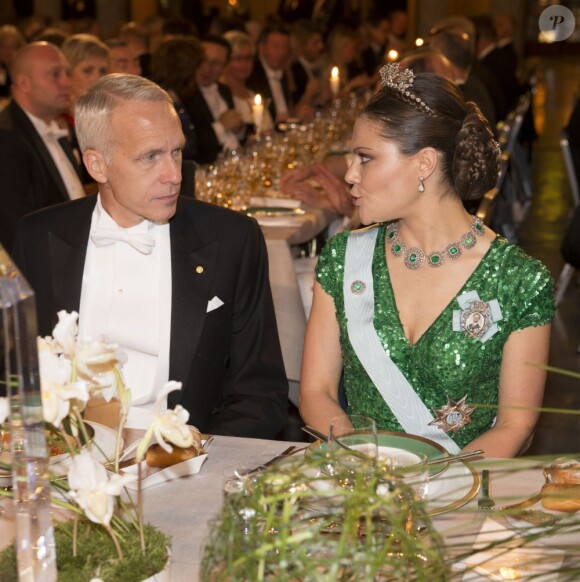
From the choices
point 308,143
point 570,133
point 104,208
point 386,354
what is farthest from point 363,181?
point 570,133

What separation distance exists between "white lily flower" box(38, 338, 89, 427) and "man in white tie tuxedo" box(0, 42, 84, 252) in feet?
11.1

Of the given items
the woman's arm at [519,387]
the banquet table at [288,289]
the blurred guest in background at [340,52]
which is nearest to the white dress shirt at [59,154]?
the banquet table at [288,289]

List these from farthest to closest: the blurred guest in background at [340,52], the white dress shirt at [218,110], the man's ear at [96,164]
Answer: the blurred guest in background at [340,52]
the white dress shirt at [218,110]
the man's ear at [96,164]

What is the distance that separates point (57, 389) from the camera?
4.10ft

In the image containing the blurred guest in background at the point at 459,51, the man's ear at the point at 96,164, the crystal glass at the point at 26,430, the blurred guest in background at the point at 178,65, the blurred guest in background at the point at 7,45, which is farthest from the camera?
the blurred guest in background at the point at 7,45

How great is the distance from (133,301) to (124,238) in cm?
17

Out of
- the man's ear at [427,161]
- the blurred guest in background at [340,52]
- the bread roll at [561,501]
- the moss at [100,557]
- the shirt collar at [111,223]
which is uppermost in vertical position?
the blurred guest in background at [340,52]

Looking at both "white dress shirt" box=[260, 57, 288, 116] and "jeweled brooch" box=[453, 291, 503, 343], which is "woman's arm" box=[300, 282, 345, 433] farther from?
"white dress shirt" box=[260, 57, 288, 116]

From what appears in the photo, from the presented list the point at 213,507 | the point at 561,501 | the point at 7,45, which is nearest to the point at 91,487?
the point at 213,507

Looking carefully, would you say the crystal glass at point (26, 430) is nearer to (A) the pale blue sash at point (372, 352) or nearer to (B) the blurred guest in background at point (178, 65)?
(A) the pale blue sash at point (372, 352)

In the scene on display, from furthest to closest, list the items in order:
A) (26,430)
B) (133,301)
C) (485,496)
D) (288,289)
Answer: (288,289) < (133,301) < (485,496) < (26,430)

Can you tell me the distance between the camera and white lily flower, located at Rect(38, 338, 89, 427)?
1243mm

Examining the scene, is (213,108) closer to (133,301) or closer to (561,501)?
(133,301)

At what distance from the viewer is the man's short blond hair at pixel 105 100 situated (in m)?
2.46
